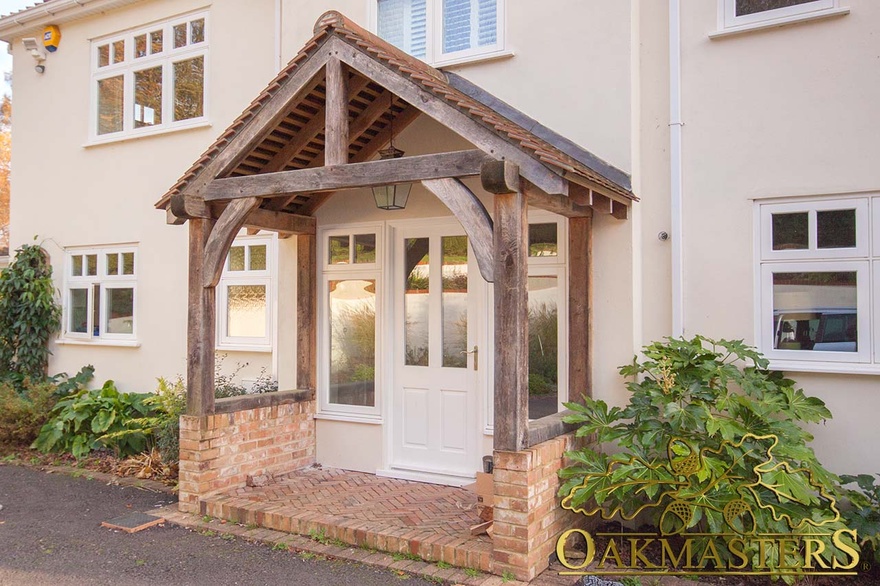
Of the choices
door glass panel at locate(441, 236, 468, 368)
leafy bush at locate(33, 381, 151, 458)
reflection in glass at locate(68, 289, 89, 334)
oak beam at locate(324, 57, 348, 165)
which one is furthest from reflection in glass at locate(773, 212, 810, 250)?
reflection in glass at locate(68, 289, 89, 334)

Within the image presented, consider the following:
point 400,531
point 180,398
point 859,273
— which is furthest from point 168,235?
point 859,273

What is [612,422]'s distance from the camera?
236 inches

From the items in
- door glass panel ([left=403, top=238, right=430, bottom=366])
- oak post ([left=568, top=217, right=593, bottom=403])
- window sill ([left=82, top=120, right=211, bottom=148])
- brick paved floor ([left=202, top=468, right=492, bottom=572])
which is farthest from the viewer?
window sill ([left=82, top=120, right=211, bottom=148])

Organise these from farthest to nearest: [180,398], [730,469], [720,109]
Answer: [180,398] → [720,109] → [730,469]

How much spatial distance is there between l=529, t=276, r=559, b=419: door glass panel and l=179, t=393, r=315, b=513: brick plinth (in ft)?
8.71

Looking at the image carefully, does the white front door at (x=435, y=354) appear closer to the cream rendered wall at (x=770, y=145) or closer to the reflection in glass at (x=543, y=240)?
the reflection in glass at (x=543, y=240)

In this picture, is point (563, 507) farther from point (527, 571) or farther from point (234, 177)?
point (234, 177)

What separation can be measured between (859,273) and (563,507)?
294 cm

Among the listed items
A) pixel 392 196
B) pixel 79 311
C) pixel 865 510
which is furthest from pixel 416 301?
pixel 79 311

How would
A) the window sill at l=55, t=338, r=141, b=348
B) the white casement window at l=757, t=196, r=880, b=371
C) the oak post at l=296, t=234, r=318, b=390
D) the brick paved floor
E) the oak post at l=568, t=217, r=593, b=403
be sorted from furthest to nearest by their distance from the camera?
1. the window sill at l=55, t=338, r=141, b=348
2. the oak post at l=296, t=234, r=318, b=390
3. the oak post at l=568, t=217, r=593, b=403
4. the white casement window at l=757, t=196, r=880, b=371
5. the brick paved floor

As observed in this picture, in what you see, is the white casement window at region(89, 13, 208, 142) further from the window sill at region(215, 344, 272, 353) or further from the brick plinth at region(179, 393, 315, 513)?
the brick plinth at region(179, 393, 315, 513)

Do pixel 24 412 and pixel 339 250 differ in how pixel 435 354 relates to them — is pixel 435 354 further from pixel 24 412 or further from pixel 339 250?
pixel 24 412

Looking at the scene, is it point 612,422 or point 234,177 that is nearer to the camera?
point 612,422

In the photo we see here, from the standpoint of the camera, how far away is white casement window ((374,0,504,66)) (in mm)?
7312
